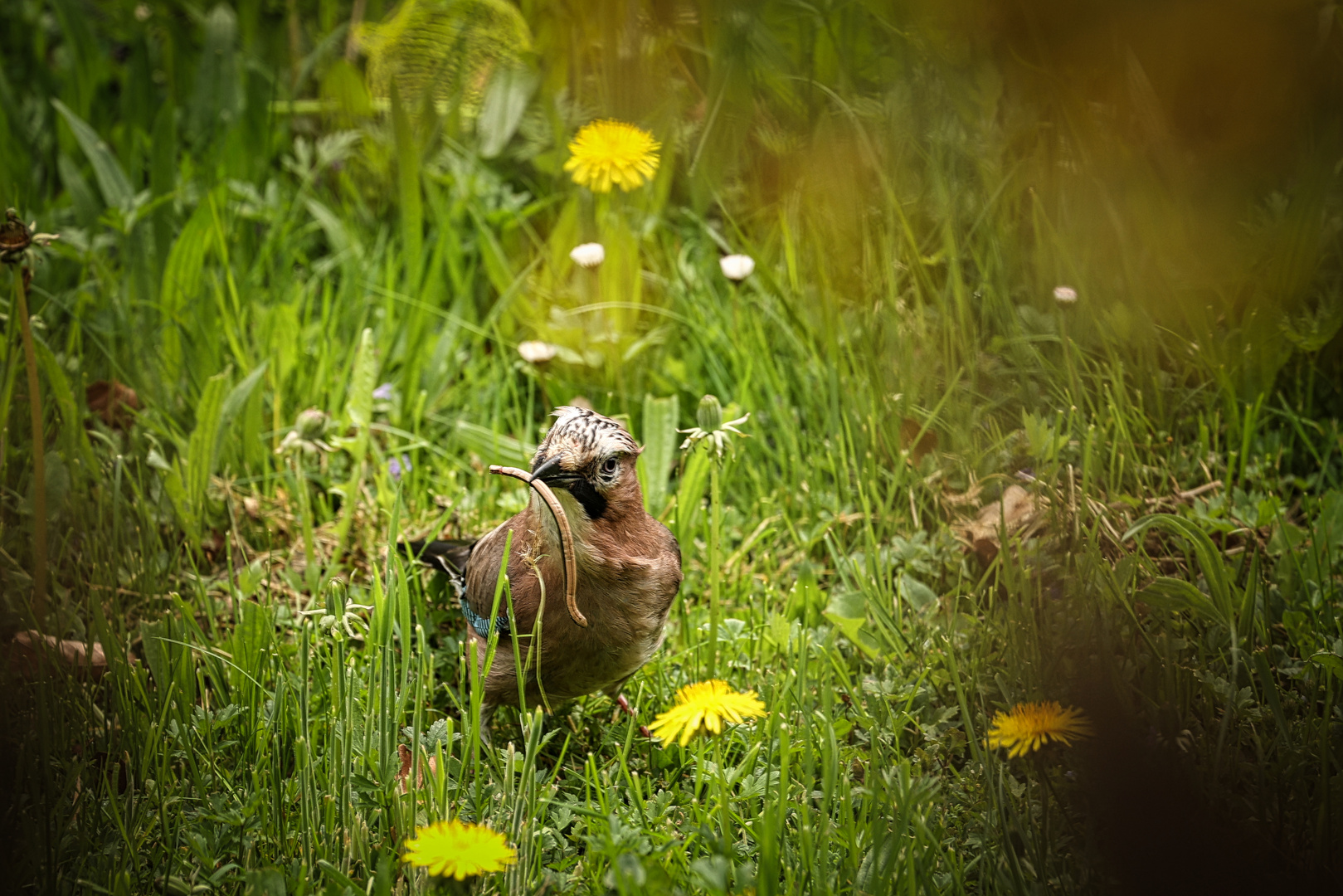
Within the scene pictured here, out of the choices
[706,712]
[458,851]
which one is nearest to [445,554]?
[706,712]

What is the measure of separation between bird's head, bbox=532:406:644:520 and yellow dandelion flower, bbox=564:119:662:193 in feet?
3.56

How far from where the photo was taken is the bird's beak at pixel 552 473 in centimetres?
220

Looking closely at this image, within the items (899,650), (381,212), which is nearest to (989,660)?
(899,650)

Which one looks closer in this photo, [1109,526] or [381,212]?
[1109,526]

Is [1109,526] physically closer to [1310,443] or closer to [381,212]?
[1310,443]

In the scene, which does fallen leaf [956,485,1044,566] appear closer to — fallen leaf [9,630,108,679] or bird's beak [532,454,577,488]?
bird's beak [532,454,577,488]

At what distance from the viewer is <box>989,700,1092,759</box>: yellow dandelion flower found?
193 cm

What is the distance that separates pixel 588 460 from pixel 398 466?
155cm

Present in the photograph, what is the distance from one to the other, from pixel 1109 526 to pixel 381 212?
3.35m

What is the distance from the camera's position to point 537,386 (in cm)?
406

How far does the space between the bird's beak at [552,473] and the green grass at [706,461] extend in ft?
1.41

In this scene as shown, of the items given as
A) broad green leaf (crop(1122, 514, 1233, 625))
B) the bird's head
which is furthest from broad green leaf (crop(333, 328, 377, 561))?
broad green leaf (crop(1122, 514, 1233, 625))

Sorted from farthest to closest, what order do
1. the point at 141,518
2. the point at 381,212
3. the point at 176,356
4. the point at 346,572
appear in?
the point at 381,212, the point at 176,356, the point at 346,572, the point at 141,518

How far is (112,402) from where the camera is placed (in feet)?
11.9
